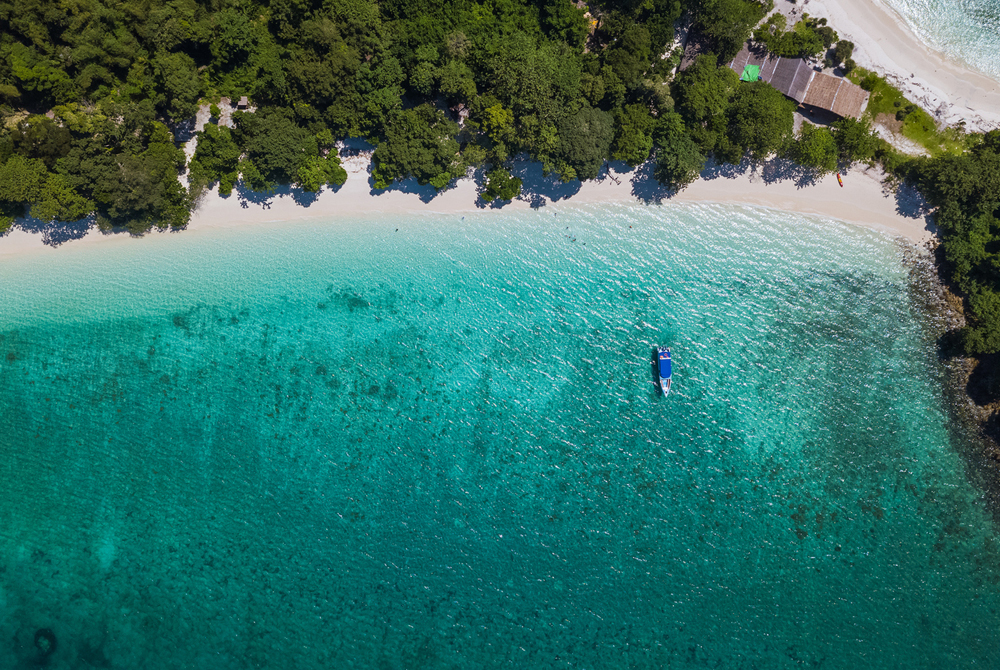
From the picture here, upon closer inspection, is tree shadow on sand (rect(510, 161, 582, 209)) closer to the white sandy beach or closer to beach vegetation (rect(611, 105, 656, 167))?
the white sandy beach

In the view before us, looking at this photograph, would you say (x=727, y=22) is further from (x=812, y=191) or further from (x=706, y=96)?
(x=812, y=191)

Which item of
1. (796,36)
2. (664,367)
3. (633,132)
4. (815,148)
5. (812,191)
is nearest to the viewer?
(633,132)

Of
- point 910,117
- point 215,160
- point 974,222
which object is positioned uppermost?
point 910,117

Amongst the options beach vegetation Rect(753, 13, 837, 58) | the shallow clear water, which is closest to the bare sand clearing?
the shallow clear water

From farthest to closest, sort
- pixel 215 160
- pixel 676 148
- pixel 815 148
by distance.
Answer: pixel 215 160, pixel 815 148, pixel 676 148

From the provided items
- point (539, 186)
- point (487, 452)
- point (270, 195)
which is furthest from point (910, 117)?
point (270, 195)

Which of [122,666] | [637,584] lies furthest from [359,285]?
[122,666]

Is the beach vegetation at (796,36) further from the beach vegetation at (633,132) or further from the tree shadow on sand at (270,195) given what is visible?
the tree shadow on sand at (270,195)
